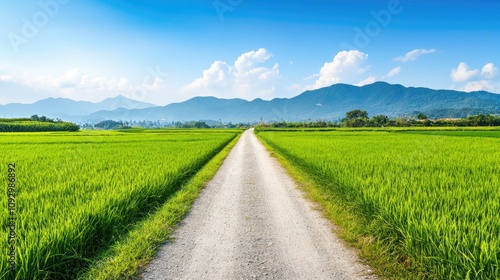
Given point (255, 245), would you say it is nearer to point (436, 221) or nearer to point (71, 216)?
point (436, 221)

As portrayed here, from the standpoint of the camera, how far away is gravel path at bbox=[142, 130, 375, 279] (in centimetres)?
398

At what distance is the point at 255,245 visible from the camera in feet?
16.1

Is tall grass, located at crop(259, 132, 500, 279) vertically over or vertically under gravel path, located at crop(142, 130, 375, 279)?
over

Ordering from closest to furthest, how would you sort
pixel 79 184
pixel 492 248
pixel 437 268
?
pixel 492 248 → pixel 437 268 → pixel 79 184

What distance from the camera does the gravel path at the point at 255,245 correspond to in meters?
3.98

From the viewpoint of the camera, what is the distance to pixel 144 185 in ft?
25.0

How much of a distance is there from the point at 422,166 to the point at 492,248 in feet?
25.9

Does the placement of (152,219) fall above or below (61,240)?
below

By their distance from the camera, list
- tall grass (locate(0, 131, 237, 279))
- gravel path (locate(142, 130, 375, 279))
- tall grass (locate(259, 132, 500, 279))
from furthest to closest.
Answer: gravel path (locate(142, 130, 375, 279)), tall grass (locate(0, 131, 237, 279)), tall grass (locate(259, 132, 500, 279))

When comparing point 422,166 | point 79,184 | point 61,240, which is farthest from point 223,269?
point 422,166

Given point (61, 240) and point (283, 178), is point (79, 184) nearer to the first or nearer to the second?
point (61, 240)

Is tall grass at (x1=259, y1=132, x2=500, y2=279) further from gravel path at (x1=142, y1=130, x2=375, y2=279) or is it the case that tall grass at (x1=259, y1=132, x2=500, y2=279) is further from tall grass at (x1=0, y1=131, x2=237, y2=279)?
tall grass at (x1=0, y1=131, x2=237, y2=279)

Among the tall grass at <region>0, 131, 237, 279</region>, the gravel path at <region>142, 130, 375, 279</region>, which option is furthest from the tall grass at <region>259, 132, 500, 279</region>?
the tall grass at <region>0, 131, 237, 279</region>

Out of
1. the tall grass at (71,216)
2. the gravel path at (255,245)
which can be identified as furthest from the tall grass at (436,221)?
the tall grass at (71,216)
